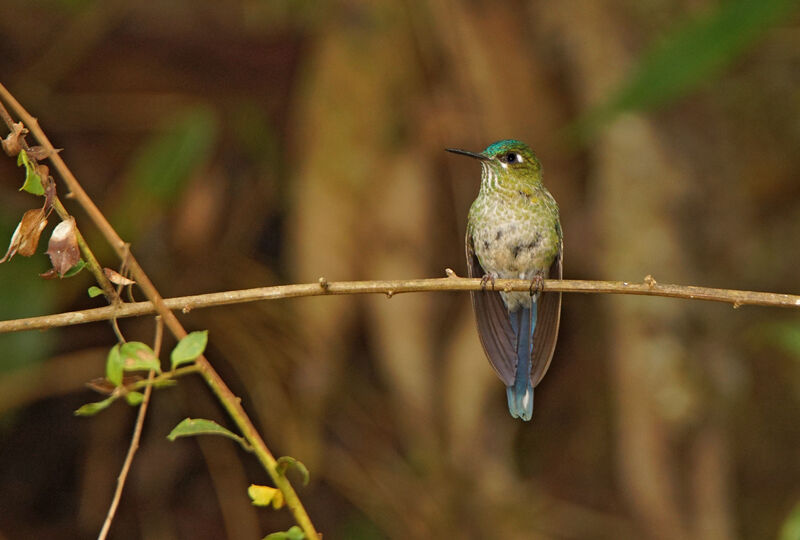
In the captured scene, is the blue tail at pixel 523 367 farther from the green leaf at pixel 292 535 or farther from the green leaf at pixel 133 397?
the green leaf at pixel 133 397

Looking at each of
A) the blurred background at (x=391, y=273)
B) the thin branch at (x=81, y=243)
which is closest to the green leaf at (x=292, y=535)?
the thin branch at (x=81, y=243)

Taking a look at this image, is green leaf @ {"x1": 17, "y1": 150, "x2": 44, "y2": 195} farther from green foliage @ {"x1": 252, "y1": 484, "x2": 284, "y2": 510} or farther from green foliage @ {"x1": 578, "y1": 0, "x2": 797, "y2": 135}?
green foliage @ {"x1": 578, "y1": 0, "x2": 797, "y2": 135}

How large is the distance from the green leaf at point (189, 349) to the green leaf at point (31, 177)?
312 millimetres

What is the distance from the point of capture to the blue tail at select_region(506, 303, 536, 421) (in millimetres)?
1998

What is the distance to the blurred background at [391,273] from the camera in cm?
336

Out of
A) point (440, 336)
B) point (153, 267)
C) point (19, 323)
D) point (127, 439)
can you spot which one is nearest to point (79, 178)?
point (153, 267)

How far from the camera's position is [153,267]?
3.88 metres

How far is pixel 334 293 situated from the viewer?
1.43 metres

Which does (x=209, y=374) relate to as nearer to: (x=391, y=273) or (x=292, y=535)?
(x=292, y=535)

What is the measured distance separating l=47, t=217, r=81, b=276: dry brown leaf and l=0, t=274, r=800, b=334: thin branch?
0.09m

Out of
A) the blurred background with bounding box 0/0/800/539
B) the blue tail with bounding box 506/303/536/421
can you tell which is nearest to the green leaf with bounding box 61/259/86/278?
the blue tail with bounding box 506/303/536/421

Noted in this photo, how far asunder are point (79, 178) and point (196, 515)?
153 centimetres

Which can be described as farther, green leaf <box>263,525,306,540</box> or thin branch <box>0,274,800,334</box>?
thin branch <box>0,274,800,334</box>

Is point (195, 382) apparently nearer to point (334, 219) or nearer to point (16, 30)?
point (334, 219)
